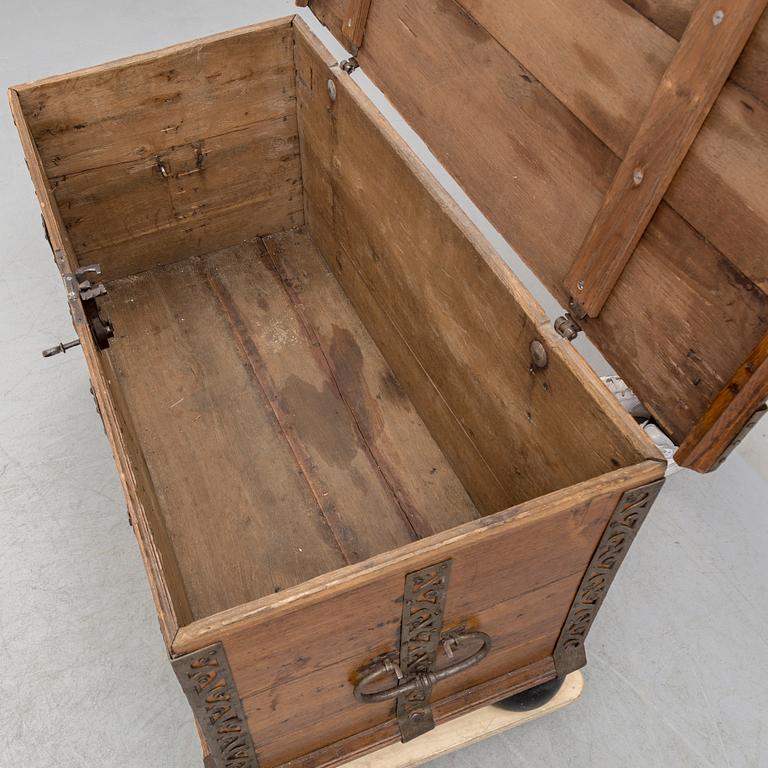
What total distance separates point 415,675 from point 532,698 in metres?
0.42

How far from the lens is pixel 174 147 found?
2186 millimetres

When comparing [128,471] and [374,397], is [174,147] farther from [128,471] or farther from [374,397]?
[128,471]

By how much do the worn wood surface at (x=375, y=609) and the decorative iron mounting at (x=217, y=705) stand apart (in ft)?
0.06

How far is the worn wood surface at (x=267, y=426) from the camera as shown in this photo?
1816 mm

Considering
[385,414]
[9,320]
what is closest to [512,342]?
[385,414]

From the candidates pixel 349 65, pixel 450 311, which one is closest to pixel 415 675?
pixel 450 311

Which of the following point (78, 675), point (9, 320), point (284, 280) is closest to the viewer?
point (78, 675)

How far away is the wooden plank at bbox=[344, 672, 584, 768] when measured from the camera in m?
1.68

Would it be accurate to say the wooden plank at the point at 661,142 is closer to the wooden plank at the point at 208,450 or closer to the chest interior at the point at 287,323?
the chest interior at the point at 287,323

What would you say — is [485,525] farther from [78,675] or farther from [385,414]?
[78,675]

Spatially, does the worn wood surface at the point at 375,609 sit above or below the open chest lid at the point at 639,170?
below

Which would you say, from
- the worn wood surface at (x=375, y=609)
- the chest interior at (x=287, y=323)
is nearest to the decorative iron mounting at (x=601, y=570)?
the worn wood surface at (x=375, y=609)

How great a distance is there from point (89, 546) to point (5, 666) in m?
0.32

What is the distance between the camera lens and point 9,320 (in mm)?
2518
